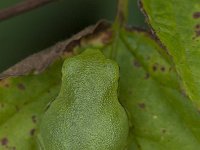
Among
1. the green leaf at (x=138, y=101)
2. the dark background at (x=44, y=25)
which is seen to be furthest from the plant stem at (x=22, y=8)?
the dark background at (x=44, y=25)


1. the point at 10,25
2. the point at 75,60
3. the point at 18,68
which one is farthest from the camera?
the point at 10,25

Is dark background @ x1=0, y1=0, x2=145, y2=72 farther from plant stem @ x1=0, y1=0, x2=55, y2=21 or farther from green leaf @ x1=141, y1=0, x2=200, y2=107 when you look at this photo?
green leaf @ x1=141, y1=0, x2=200, y2=107

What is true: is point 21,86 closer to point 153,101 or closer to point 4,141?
point 4,141

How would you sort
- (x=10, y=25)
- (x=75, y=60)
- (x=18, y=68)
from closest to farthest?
(x=18, y=68) < (x=75, y=60) < (x=10, y=25)

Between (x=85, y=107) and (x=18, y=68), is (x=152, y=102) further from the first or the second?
(x=18, y=68)

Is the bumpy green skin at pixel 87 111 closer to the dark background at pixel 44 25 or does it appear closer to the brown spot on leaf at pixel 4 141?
the brown spot on leaf at pixel 4 141

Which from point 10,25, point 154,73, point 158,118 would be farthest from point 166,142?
point 10,25
